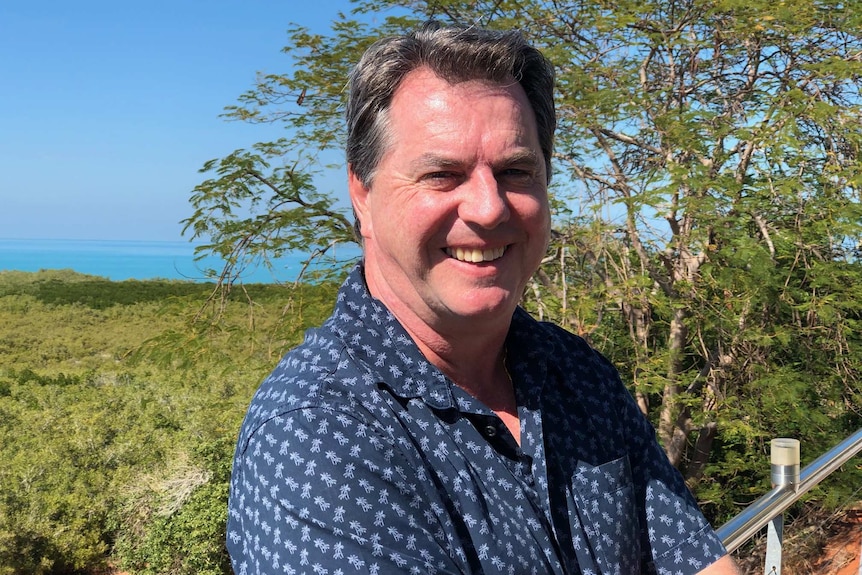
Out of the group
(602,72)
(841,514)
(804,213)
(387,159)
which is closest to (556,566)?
(387,159)

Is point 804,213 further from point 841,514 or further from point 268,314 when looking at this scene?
point 268,314

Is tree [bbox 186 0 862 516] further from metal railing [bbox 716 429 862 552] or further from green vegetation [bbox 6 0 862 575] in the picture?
metal railing [bbox 716 429 862 552]

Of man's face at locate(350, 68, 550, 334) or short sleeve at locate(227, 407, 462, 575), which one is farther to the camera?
man's face at locate(350, 68, 550, 334)

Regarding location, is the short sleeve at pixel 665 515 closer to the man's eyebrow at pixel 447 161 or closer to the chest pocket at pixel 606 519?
the chest pocket at pixel 606 519

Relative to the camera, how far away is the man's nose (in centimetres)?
97

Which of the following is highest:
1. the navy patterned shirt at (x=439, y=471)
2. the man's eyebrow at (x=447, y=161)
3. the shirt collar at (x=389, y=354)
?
the man's eyebrow at (x=447, y=161)

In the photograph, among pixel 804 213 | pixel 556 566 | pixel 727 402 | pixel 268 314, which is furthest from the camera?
pixel 268 314

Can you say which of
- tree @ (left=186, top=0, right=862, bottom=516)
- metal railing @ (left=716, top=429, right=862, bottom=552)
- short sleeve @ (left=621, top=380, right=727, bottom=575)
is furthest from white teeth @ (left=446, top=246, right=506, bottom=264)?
tree @ (left=186, top=0, right=862, bottom=516)

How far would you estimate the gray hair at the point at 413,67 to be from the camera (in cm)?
99

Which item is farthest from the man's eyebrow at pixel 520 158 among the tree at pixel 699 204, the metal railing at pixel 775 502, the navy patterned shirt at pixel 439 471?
the tree at pixel 699 204

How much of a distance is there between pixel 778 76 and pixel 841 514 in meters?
2.95

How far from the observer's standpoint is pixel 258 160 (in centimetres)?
498

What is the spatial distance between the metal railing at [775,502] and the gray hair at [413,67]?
0.91 m

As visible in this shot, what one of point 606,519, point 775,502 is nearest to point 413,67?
point 606,519
